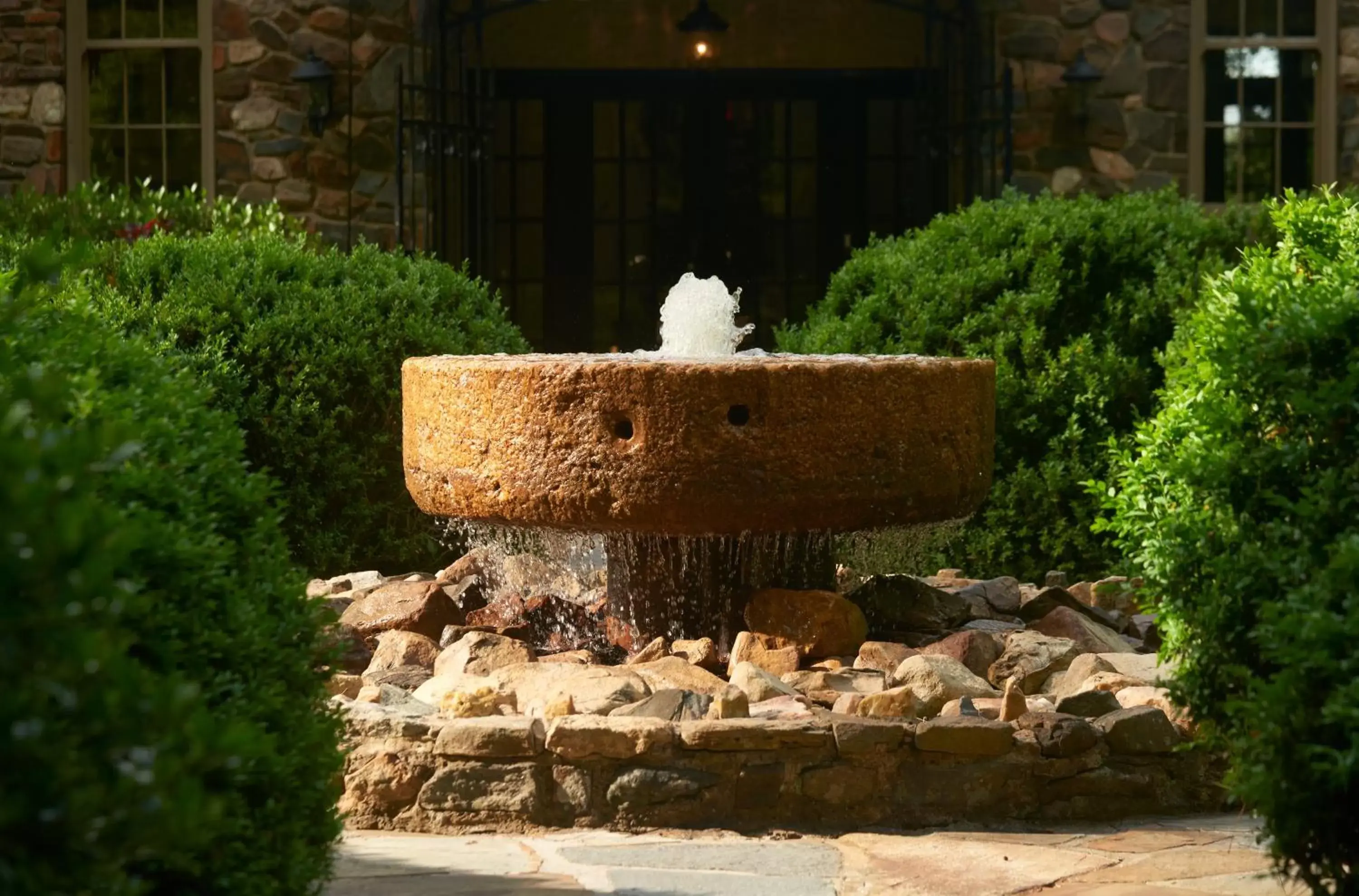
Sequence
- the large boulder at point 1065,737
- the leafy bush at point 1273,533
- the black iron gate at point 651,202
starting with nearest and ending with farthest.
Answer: the leafy bush at point 1273,533
the large boulder at point 1065,737
the black iron gate at point 651,202

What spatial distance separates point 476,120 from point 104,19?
7.38ft

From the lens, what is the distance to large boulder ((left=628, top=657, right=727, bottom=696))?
4.84m

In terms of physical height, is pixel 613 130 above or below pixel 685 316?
above

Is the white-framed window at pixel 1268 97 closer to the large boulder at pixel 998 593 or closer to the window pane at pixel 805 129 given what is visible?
the window pane at pixel 805 129

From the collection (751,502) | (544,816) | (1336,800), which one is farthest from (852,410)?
(1336,800)

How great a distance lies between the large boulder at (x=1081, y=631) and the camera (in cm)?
571

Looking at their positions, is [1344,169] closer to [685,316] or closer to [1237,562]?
[685,316]

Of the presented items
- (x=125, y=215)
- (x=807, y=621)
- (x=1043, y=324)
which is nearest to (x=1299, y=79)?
(x=1043, y=324)

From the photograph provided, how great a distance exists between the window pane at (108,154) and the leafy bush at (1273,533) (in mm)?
7930

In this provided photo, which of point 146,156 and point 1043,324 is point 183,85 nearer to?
point 146,156

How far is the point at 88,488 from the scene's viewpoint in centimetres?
214

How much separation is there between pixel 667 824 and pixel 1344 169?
7330 millimetres


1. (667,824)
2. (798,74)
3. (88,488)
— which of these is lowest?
(667,824)

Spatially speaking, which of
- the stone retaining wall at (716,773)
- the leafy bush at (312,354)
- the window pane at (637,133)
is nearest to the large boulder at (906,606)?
the stone retaining wall at (716,773)
